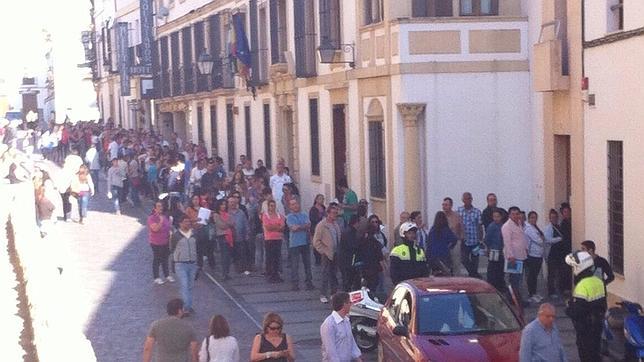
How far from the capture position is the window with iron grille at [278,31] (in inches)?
1256

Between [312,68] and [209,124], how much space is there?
15.2 metres

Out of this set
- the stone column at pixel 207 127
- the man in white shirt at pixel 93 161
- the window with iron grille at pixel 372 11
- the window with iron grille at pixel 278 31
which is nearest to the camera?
the window with iron grille at pixel 372 11

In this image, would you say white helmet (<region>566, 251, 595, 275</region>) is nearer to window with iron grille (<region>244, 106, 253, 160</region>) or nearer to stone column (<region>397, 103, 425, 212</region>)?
stone column (<region>397, 103, 425, 212</region>)

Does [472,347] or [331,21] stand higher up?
[331,21]

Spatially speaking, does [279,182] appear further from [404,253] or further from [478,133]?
[404,253]

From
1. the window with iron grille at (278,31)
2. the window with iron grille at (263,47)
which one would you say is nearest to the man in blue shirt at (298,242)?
the window with iron grille at (278,31)

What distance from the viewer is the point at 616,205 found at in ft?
59.0

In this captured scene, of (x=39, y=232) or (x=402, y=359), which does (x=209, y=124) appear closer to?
(x=39, y=232)

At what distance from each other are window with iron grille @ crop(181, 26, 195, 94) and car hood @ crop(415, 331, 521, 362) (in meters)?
30.9

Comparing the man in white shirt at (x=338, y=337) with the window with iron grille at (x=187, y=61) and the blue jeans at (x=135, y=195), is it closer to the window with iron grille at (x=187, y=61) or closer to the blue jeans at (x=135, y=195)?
the blue jeans at (x=135, y=195)

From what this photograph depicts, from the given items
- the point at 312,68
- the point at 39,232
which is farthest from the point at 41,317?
the point at 312,68

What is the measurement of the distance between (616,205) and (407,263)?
3026 millimetres

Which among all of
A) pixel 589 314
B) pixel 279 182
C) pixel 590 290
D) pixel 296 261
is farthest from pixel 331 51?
pixel 589 314

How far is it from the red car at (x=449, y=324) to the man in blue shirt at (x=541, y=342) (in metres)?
0.76
